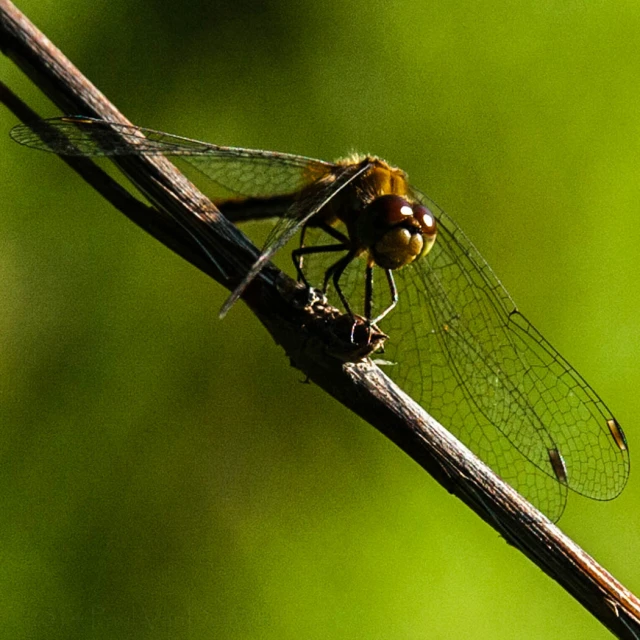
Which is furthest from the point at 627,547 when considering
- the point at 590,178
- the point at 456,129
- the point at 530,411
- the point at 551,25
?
the point at 551,25

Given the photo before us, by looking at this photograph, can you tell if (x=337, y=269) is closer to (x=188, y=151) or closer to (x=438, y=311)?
(x=438, y=311)

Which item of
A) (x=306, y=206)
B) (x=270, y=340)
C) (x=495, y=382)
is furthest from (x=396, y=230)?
(x=270, y=340)

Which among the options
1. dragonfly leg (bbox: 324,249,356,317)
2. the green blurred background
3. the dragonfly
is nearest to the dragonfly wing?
the dragonfly

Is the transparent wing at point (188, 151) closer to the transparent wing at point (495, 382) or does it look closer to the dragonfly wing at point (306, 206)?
the dragonfly wing at point (306, 206)

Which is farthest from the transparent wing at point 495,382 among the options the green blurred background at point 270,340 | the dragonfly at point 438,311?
the green blurred background at point 270,340

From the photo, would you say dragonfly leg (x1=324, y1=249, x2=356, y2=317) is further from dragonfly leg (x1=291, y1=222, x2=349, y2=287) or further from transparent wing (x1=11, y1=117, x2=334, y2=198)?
transparent wing (x1=11, y1=117, x2=334, y2=198)
